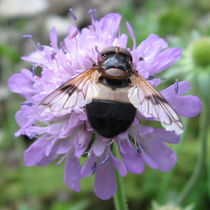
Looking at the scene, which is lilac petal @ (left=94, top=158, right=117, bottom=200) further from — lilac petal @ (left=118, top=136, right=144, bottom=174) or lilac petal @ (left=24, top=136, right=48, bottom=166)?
lilac petal @ (left=24, top=136, right=48, bottom=166)

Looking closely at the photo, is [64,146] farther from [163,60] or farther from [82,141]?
[163,60]

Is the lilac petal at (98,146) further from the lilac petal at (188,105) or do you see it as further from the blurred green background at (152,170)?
the blurred green background at (152,170)

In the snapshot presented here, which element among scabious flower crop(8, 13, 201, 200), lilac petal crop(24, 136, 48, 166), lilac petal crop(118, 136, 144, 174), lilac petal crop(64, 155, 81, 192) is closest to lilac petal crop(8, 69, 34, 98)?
scabious flower crop(8, 13, 201, 200)

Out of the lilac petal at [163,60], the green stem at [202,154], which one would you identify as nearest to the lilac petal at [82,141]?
the lilac petal at [163,60]

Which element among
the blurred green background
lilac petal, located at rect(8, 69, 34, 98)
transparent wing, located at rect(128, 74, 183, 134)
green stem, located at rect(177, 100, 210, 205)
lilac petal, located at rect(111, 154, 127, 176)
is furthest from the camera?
the blurred green background

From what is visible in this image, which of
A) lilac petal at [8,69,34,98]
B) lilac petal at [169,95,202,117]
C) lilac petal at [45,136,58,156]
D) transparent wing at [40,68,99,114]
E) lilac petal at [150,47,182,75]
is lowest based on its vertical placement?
lilac petal at [169,95,202,117]
